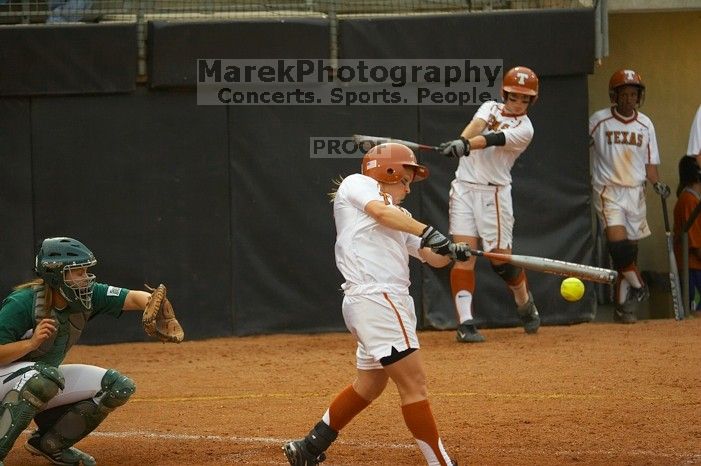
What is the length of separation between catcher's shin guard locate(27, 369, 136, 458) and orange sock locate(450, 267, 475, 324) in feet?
14.8

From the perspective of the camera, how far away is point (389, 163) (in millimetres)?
6137

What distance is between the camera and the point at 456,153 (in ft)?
32.0

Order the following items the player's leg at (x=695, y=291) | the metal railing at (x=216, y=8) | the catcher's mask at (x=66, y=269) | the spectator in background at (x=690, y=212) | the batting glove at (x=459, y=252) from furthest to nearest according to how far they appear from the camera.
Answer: the player's leg at (x=695, y=291), the spectator in background at (x=690, y=212), the metal railing at (x=216, y=8), the catcher's mask at (x=66, y=269), the batting glove at (x=459, y=252)

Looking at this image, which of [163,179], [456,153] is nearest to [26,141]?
[163,179]

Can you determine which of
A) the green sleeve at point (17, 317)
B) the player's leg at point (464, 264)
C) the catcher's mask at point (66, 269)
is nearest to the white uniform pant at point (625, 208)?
the player's leg at point (464, 264)

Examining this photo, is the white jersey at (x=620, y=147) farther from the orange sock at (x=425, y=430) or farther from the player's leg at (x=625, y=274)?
the orange sock at (x=425, y=430)

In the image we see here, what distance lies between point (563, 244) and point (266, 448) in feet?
18.0

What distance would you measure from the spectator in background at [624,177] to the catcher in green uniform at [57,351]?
6.27 meters

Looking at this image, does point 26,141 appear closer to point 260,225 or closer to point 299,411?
point 260,225

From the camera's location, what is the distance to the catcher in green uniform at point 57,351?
19.5ft

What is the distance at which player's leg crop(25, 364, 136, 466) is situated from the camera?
20.6 ft

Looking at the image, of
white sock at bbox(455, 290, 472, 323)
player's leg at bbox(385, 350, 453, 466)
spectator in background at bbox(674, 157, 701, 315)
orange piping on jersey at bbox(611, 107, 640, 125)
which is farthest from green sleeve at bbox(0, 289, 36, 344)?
spectator in background at bbox(674, 157, 701, 315)

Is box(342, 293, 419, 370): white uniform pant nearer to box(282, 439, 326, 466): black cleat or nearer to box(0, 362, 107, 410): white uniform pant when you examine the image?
box(282, 439, 326, 466): black cleat

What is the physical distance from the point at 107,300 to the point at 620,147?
21.5ft
